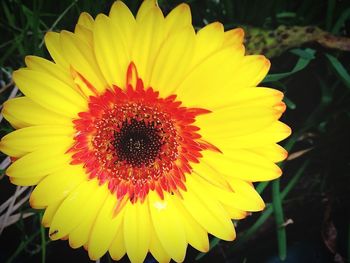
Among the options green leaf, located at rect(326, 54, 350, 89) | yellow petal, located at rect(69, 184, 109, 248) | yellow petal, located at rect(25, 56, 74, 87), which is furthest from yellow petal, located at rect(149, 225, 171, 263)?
green leaf, located at rect(326, 54, 350, 89)

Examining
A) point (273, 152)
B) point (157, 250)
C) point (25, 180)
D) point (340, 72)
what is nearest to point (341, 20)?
point (340, 72)

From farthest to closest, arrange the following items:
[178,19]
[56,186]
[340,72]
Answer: [340,72] → [56,186] → [178,19]

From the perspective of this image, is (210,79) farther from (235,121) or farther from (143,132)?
(143,132)

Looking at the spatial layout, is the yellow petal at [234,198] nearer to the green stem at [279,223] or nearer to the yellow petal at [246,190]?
the yellow petal at [246,190]

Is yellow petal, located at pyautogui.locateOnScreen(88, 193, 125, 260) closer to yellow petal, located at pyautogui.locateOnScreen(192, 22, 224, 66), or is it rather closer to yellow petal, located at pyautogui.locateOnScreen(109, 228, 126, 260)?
yellow petal, located at pyautogui.locateOnScreen(109, 228, 126, 260)

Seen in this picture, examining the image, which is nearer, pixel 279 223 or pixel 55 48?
pixel 55 48

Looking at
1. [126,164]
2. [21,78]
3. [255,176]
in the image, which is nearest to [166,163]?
[126,164]

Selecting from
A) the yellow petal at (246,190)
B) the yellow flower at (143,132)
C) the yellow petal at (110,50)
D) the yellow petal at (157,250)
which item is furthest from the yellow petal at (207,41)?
the yellow petal at (157,250)
